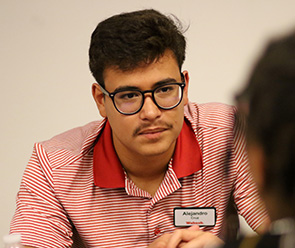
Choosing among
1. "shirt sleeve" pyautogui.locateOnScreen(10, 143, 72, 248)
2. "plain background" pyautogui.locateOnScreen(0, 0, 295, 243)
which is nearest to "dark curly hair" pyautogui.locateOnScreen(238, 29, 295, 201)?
"shirt sleeve" pyautogui.locateOnScreen(10, 143, 72, 248)

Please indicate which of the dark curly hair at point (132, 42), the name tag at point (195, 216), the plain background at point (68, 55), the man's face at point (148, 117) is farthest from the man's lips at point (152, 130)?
the plain background at point (68, 55)

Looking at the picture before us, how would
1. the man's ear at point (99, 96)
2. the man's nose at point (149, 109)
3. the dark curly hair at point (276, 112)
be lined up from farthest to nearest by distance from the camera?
the man's ear at point (99, 96) < the man's nose at point (149, 109) < the dark curly hair at point (276, 112)

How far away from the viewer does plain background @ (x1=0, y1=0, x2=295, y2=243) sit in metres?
3.04

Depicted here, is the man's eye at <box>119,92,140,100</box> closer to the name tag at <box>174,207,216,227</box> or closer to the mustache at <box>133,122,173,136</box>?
the mustache at <box>133,122,173,136</box>

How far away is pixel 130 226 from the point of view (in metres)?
1.94

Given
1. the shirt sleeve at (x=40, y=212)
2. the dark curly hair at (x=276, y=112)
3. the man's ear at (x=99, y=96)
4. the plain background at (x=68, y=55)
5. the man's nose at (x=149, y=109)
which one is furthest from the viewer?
the plain background at (x=68, y=55)

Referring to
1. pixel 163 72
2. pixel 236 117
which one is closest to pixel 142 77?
pixel 163 72

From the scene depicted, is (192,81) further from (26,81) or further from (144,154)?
(144,154)

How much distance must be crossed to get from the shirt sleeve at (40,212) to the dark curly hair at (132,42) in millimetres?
435

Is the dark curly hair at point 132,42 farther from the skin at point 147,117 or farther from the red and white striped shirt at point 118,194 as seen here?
the red and white striped shirt at point 118,194

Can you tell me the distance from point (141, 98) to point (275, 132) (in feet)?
3.52

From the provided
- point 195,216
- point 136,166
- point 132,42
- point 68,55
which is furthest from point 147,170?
point 68,55

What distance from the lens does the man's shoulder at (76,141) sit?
79.9 inches

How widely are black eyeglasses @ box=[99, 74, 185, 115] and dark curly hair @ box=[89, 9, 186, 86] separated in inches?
3.7
